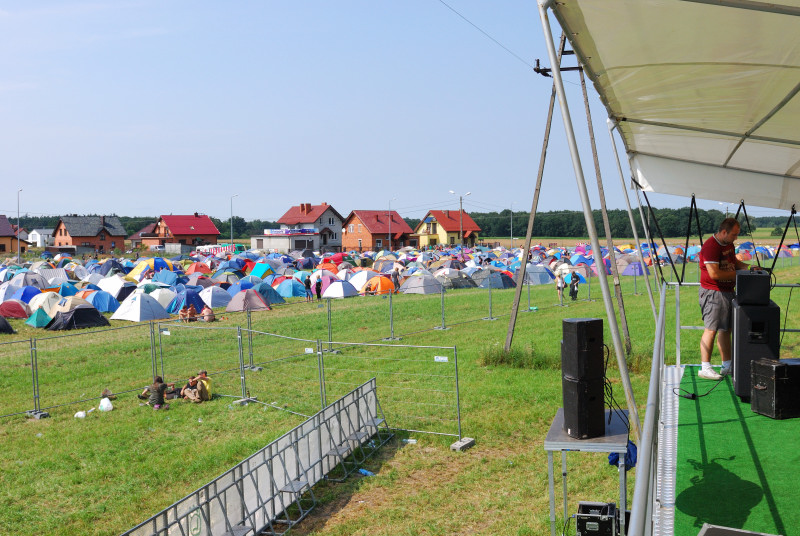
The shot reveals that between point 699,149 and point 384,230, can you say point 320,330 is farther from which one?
point 384,230

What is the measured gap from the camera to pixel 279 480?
815 centimetres

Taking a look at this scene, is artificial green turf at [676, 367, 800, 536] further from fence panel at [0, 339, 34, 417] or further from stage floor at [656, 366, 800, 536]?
fence panel at [0, 339, 34, 417]

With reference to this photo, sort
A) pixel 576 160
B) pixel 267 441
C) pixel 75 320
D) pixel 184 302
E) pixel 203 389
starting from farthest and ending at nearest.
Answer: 1. pixel 184 302
2. pixel 75 320
3. pixel 203 389
4. pixel 267 441
5. pixel 576 160

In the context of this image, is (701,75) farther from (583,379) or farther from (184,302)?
(184,302)

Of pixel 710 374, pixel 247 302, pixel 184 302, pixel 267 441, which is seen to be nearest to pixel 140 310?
pixel 184 302

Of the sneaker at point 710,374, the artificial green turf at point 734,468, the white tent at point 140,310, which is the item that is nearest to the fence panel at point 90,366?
the white tent at point 140,310

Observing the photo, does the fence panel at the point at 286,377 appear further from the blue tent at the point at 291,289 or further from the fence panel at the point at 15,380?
the blue tent at the point at 291,289

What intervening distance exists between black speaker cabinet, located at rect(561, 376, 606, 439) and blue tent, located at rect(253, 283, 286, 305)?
84.0 feet

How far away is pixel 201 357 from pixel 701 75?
51.3ft

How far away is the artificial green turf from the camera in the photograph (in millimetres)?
4453

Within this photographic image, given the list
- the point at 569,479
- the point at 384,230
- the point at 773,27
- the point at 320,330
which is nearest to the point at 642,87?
the point at 773,27

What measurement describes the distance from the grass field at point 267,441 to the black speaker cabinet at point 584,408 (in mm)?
1654

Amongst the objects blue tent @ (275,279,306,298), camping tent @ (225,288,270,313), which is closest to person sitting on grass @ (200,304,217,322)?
camping tent @ (225,288,270,313)

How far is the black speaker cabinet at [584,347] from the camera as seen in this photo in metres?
6.23
